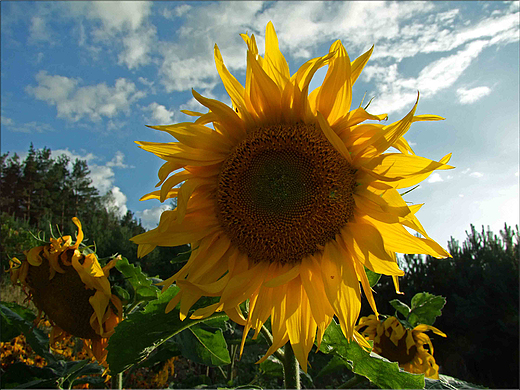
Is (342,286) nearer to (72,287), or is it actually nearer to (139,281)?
(139,281)

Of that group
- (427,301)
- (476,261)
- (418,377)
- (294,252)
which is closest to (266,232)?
(294,252)

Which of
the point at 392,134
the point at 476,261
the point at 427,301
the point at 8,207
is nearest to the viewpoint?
the point at 392,134

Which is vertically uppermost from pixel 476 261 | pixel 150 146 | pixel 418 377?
pixel 476 261

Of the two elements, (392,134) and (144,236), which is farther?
(144,236)

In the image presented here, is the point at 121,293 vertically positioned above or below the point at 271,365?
above

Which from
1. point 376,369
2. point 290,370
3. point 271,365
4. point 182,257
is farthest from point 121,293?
point 376,369

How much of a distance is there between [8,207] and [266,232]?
44.3 m

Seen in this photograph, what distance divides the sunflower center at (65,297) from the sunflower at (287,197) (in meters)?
1.08

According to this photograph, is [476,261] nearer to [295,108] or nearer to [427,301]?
[427,301]

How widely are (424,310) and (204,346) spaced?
1919 mm

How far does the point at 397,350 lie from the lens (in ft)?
9.73

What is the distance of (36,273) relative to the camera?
7.57 feet

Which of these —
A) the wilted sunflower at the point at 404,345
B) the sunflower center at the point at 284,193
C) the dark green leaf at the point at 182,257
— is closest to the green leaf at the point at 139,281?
the dark green leaf at the point at 182,257

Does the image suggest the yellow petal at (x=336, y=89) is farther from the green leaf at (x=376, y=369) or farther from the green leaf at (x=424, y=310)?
the green leaf at (x=424, y=310)
